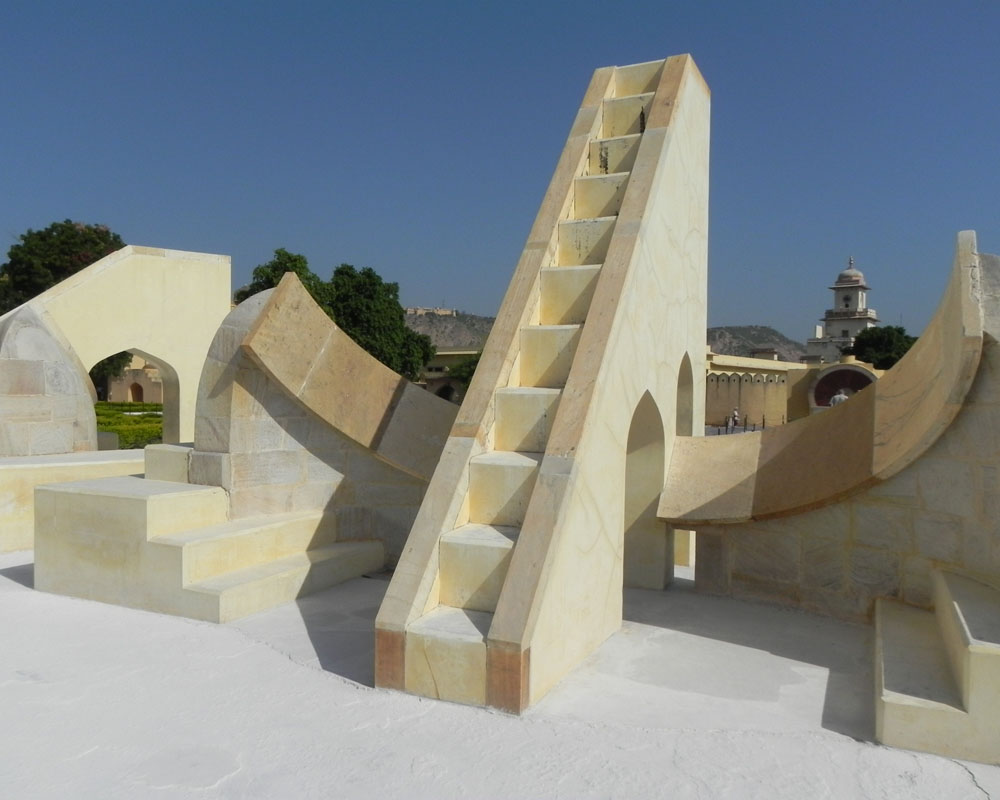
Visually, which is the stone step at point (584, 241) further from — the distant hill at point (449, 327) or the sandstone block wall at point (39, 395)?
the distant hill at point (449, 327)

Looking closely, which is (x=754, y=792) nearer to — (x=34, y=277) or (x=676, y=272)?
(x=676, y=272)

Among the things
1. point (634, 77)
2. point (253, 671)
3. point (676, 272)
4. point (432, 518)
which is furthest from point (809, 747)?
point (634, 77)

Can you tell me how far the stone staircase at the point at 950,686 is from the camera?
2.68 m

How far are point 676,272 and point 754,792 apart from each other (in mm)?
3329

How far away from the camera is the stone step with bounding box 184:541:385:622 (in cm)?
414

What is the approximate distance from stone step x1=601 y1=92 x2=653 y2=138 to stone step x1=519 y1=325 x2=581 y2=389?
1926mm

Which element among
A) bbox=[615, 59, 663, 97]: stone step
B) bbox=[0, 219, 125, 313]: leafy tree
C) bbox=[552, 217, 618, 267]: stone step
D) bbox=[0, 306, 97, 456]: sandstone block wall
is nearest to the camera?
bbox=[552, 217, 618, 267]: stone step

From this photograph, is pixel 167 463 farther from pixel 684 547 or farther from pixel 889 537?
pixel 889 537

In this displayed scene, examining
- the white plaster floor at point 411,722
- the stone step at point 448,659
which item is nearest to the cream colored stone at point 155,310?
the white plaster floor at point 411,722

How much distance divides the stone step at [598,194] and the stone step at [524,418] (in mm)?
1496

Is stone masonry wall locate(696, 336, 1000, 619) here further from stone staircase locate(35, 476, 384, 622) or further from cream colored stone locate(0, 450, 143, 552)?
cream colored stone locate(0, 450, 143, 552)

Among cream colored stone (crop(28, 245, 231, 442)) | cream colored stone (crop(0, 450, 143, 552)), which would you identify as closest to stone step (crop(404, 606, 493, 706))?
cream colored stone (crop(0, 450, 143, 552))

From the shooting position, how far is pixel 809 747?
2783mm

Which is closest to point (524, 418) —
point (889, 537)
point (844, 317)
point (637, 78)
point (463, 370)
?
point (889, 537)
